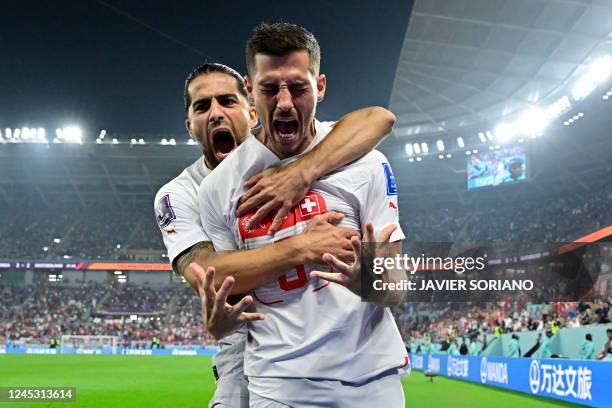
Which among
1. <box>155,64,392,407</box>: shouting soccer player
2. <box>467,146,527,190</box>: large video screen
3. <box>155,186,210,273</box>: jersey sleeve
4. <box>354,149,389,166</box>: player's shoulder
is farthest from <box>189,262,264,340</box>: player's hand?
<box>467,146,527,190</box>: large video screen

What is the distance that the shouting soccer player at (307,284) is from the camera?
247cm

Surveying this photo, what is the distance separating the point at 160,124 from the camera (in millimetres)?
17453

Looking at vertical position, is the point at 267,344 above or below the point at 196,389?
above

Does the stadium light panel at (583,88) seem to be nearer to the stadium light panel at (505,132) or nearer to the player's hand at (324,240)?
the stadium light panel at (505,132)

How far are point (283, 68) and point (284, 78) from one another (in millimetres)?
43

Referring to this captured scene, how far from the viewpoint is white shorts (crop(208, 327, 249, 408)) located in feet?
11.4

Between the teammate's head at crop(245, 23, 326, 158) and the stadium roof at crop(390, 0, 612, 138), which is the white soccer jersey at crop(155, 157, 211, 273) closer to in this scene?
the teammate's head at crop(245, 23, 326, 158)

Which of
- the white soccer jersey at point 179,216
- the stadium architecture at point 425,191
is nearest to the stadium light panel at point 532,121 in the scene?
the stadium architecture at point 425,191

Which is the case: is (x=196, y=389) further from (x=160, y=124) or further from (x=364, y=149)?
(x=364, y=149)

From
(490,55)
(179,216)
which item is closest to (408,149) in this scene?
Answer: (490,55)

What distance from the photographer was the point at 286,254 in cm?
244

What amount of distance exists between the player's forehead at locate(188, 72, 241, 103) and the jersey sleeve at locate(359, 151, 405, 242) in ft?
4.64

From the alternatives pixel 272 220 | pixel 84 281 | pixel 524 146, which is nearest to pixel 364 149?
pixel 272 220

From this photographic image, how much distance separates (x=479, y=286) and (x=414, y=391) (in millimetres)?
15661
